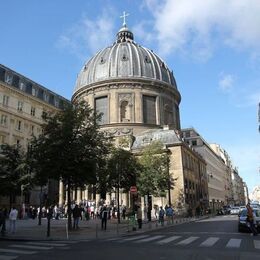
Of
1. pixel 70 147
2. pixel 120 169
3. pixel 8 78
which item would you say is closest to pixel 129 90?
pixel 8 78

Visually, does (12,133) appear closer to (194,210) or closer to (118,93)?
(118,93)

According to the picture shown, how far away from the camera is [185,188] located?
56750 mm

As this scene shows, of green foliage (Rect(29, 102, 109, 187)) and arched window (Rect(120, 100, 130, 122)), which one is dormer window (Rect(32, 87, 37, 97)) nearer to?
arched window (Rect(120, 100, 130, 122))

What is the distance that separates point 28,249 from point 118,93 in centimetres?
5477

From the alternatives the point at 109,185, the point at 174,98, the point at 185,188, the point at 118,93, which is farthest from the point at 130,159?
the point at 174,98

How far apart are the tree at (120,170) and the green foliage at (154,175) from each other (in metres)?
3.55

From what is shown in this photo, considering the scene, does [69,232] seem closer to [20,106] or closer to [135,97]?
[20,106]

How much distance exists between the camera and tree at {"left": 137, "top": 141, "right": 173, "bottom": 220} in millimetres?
42938

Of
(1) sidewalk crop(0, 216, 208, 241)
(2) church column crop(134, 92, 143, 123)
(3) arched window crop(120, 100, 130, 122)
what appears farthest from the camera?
(3) arched window crop(120, 100, 130, 122)

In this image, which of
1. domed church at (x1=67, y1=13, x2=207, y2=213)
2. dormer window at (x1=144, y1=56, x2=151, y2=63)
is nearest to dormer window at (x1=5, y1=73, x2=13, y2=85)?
domed church at (x1=67, y1=13, x2=207, y2=213)

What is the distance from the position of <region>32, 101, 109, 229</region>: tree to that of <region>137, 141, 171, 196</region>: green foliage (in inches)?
605

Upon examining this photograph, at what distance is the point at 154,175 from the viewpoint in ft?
143

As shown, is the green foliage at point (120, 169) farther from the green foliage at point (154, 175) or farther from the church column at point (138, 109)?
the church column at point (138, 109)

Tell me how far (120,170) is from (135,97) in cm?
3297
